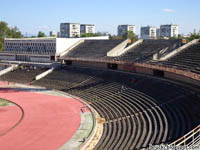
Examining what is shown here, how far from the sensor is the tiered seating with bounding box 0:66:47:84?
5044cm

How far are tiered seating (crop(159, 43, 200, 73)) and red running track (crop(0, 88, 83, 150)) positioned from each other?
14.0 m

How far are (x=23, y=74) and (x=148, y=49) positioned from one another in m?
28.8

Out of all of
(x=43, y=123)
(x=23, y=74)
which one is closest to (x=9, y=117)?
(x=43, y=123)

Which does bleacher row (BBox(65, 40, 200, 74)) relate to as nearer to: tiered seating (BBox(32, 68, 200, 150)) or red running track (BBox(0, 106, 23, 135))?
tiered seating (BBox(32, 68, 200, 150))

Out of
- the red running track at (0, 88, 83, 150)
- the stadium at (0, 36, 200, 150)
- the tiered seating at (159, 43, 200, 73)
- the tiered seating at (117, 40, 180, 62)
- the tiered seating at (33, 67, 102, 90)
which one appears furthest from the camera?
the tiered seating at (33, 67, 102, 90)

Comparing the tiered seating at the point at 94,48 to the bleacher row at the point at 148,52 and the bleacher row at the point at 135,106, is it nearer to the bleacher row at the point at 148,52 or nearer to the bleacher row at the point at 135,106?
the bleacher row at the point at 148,52

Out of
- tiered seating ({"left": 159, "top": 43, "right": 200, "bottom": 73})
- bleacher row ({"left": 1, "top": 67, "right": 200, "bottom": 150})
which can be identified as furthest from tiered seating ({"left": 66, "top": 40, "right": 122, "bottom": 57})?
tiered seating ({"left": 159, "top": 43, "right": 200, "bottom": 73})

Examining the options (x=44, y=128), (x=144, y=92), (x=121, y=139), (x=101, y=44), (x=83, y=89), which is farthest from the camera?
(x=101, y=44)

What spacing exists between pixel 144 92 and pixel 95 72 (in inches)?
633

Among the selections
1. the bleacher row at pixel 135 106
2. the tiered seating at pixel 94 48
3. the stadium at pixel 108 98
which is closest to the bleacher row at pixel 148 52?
the tiered seating at pixel 94 48

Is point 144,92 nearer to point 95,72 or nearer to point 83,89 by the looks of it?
point 83,89

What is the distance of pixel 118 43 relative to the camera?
5038cm

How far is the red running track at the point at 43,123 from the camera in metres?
20.6

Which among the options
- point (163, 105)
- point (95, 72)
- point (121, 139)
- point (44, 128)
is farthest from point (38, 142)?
point (95, 72)
